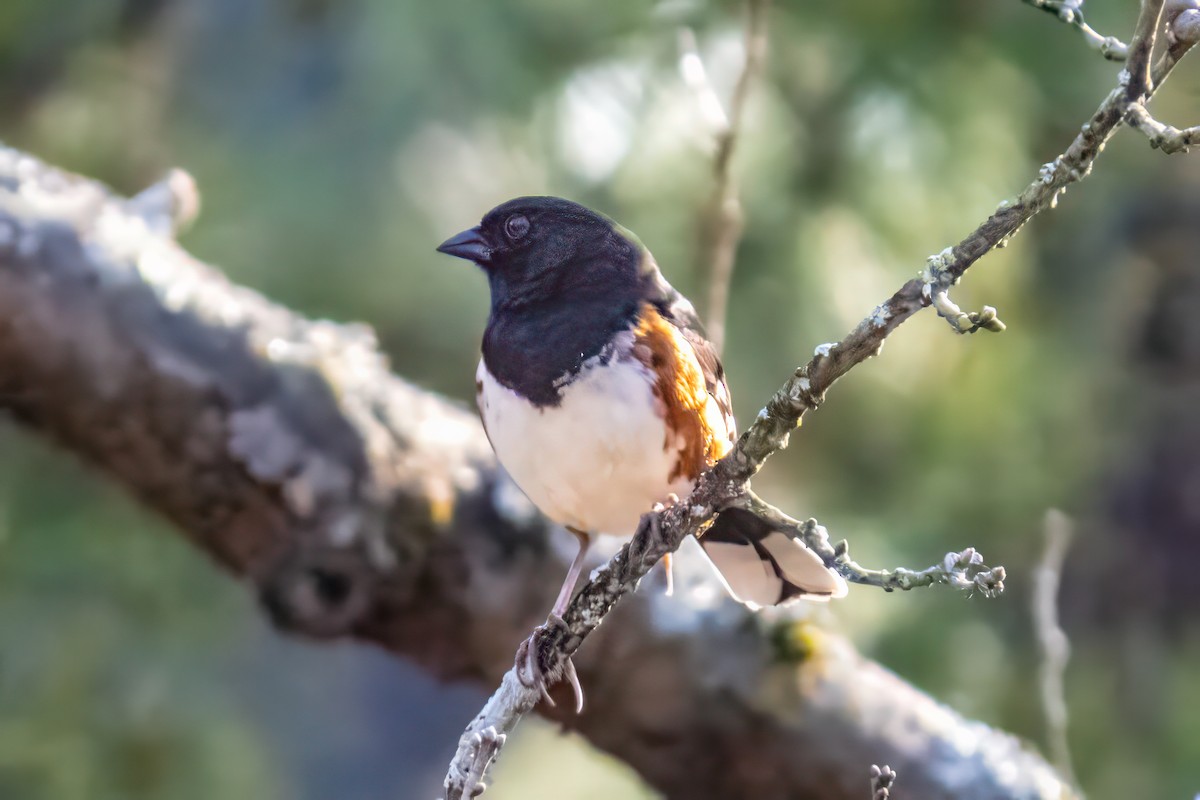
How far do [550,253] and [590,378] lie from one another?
230 millimetres

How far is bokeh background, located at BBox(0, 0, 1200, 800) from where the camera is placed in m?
3.22

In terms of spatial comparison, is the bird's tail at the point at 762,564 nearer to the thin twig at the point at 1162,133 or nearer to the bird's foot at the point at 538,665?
the bird's foot at the point at 538,665

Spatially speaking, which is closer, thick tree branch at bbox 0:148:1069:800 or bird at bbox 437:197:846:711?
bird at bbox 437:197:846:711

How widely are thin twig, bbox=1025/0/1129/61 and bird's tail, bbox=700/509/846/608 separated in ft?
3.18

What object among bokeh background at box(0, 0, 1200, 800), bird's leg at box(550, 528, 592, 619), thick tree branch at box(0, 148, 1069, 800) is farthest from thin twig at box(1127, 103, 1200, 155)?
bokeh background at box(0, 0, 1200, 800)

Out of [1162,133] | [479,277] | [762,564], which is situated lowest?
[1162,133]

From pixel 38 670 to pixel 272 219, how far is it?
1.23 m

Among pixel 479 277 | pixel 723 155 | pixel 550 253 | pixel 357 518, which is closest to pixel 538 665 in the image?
pixel 550 253

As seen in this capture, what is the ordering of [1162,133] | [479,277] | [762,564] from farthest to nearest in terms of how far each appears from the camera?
[479,277] → [762,564] → [1162,133]

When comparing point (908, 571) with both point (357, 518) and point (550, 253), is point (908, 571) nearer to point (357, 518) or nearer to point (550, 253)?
point (550, 253)

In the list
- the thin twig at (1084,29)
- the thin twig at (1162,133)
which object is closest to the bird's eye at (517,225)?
the thin twig at (1084,29)

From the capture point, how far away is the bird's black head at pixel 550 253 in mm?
1946

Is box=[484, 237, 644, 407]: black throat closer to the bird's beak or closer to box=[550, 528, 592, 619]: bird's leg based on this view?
the bird's beak

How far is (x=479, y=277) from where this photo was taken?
A: 3.30 meters
